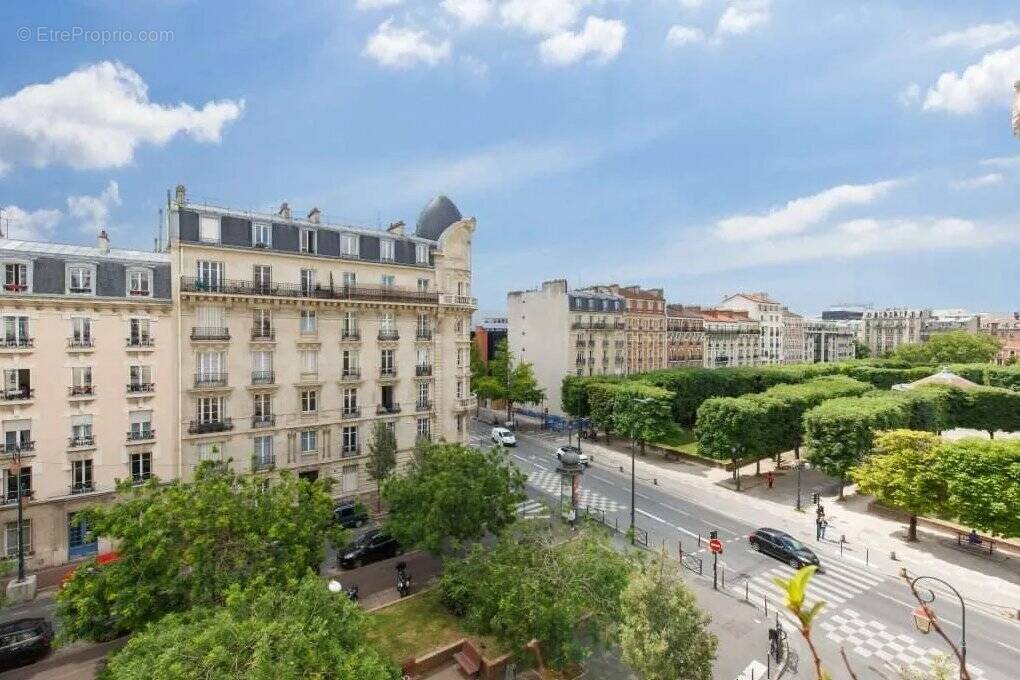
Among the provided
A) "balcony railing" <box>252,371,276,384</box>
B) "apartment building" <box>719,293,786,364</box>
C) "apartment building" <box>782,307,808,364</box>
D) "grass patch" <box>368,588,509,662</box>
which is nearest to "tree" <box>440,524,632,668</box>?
"grass patch" <box>368,588,509,662</box>

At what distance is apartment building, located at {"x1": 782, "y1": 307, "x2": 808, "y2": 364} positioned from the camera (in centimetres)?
12106

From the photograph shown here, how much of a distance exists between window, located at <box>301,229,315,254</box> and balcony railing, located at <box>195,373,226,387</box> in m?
10.0

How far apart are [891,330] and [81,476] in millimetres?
212072

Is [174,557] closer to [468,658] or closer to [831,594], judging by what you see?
[468,658]

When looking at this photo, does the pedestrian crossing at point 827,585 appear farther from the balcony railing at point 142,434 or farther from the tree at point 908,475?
the balcony railing at point 142,434

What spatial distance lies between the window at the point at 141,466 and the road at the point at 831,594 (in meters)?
26.4

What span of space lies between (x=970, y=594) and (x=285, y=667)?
3333 cm

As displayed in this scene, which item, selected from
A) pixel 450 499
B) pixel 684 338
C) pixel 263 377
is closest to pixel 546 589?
pixel 450 499

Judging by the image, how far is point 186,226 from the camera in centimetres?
3450

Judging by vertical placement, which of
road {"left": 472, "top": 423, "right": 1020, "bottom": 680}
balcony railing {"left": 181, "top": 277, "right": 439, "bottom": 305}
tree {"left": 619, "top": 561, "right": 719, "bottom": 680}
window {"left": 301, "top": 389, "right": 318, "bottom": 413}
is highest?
balcony railing {"left": 181, "top": 277, "right": 439, "bottom": 305}

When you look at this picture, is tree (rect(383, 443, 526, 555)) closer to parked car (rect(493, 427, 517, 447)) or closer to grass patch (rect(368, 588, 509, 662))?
grass patch (rect(368, 588, 509, 662))

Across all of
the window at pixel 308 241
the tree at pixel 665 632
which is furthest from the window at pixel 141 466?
the tree at pixel 665 632

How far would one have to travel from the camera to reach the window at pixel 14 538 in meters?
30.2

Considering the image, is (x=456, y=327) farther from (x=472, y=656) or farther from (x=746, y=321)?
(x=746, y=321)
